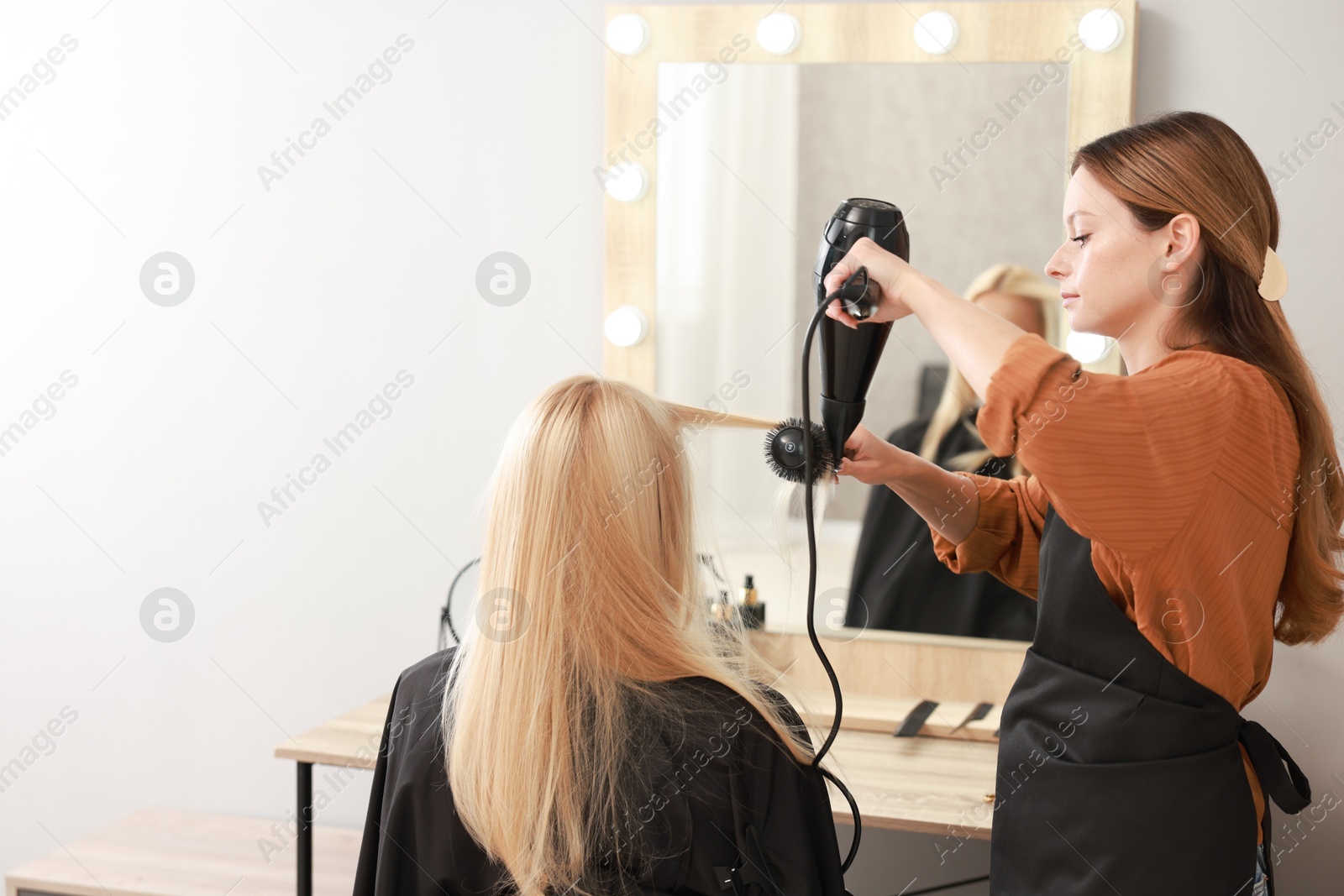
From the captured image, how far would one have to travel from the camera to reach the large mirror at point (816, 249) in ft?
5.95

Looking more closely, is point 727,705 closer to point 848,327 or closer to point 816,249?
point 848,327

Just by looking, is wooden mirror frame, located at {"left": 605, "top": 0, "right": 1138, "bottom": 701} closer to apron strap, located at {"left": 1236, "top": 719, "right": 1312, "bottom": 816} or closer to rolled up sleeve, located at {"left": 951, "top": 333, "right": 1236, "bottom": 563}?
apron strap, located at {"left": 1236, "top": 719, "right": 1312, "bottom": 816}

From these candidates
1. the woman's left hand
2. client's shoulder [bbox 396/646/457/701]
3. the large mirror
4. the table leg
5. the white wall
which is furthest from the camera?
the white wall

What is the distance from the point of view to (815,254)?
1.92m

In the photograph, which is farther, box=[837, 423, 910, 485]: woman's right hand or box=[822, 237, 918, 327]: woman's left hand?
box=[837, 423, 910, 485]: woman's right hand

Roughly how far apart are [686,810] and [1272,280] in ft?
2.49

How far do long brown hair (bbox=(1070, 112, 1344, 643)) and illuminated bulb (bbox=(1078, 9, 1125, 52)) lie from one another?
2.49ft

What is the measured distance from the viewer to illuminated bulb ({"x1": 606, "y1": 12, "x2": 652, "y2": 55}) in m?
1.93

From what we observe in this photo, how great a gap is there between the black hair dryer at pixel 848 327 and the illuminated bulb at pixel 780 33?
924mm

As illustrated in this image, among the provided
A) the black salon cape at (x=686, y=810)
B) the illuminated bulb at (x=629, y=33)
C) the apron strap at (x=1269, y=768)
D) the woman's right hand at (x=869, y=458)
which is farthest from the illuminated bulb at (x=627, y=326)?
the apron strap at (x=1269, y=768)

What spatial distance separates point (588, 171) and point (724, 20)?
14.0 inches

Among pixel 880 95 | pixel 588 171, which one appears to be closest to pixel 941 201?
pixel 880 95

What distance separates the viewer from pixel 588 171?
2002 millimetres

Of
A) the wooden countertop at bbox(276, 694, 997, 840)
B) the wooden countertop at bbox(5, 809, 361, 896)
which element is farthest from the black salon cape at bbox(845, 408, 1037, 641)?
the wooden countertop at bbox(5, 809, 361, 896)
